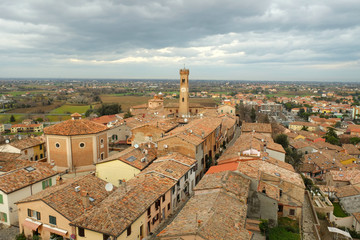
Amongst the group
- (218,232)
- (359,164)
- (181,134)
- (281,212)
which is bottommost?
(359,164)

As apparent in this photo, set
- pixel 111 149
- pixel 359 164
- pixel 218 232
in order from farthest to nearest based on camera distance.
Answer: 1. pixel 359 164
2. pixel 111 149
3. pixel 218 232

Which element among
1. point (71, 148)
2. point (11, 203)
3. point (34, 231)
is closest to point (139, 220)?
point (34, 231)

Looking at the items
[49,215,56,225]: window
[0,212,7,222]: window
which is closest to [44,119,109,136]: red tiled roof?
[0,212,7,222]: window

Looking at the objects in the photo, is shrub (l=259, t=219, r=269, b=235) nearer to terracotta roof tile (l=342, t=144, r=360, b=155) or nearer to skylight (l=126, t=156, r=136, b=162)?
skylight (l=126, t=156, r=136, b=162)

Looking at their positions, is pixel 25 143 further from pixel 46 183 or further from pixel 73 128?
pixel 46 183

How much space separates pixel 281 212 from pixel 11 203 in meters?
22.3

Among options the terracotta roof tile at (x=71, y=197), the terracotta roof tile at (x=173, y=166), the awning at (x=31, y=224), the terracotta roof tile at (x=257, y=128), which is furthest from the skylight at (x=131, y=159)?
the terracotta roof tile at (x=257, y=128)

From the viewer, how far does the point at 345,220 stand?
3459cm

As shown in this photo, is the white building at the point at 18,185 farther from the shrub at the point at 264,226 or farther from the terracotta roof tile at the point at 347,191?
the terracotta roof tile at the point at 347,191

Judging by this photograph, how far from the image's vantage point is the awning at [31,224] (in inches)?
731

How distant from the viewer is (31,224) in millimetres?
18781

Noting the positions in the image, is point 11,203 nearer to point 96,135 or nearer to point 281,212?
point 96,135

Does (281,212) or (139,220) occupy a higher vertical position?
(139,220)

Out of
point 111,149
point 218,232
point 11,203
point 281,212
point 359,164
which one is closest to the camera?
point 218,232
